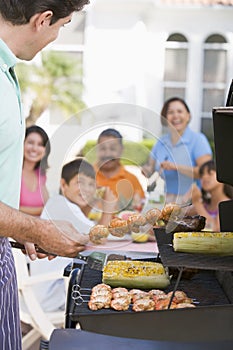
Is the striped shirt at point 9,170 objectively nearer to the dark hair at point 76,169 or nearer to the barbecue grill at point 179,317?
the barbecue grill at point 179,317

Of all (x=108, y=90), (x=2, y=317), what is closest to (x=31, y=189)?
(x=2, y=317)

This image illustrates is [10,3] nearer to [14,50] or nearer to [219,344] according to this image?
[14,50]

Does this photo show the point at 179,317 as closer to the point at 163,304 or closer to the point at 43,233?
the point at 163,304

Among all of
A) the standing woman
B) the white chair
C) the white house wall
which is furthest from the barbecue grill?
the white house wall

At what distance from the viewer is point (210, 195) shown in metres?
5.04

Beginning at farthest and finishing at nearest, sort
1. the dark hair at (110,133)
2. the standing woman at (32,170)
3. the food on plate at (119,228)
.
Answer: the standing woman at (32,170), the dark hair at (110,133), the food on plate at (119,228)

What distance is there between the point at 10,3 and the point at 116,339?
33.8 inches

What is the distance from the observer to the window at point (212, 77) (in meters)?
9.36

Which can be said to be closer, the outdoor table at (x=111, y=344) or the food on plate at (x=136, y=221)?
the outdoor table at (x=111, y=344)

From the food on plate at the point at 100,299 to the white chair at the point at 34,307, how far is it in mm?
1525

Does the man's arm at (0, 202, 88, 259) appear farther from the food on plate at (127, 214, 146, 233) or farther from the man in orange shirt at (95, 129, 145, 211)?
the man in orange shirt at (95, 129, 145, 211)

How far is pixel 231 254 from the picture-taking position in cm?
175

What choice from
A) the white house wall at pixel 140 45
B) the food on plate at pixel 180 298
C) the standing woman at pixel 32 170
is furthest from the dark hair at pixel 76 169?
the white house wall at pixel 140 45

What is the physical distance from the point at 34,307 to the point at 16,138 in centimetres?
152
